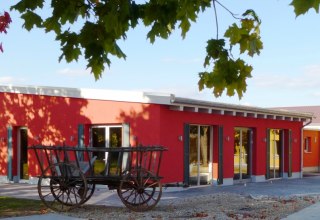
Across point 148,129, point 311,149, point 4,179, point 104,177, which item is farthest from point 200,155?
point 311,149

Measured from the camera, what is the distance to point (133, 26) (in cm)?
528

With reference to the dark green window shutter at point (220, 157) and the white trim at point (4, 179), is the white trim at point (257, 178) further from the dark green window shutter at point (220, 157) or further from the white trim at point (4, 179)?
the white trim at point (4, 179)

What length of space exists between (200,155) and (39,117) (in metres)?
5.95

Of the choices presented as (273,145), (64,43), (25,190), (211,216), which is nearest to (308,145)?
(273,145)

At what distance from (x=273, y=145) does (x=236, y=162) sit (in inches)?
131

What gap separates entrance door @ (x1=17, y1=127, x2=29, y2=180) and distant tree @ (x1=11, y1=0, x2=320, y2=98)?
52.8 feet

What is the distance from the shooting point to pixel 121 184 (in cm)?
1256

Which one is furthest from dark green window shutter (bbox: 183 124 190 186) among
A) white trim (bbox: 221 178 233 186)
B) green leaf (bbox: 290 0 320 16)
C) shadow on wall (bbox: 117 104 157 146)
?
green leaf (bbox: 290 0 320 16)

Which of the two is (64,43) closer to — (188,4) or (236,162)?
(188,4)

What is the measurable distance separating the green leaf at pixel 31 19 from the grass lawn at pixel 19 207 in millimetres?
6944

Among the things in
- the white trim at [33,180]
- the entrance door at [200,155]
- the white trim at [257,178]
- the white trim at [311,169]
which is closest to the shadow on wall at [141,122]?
the entrance door at [200,155]

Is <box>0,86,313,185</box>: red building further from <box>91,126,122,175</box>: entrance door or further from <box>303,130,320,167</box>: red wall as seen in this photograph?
<box>303,130,320,167</box>: red wall

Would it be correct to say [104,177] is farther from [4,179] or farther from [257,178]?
[257,178]

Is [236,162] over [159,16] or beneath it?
beneath
